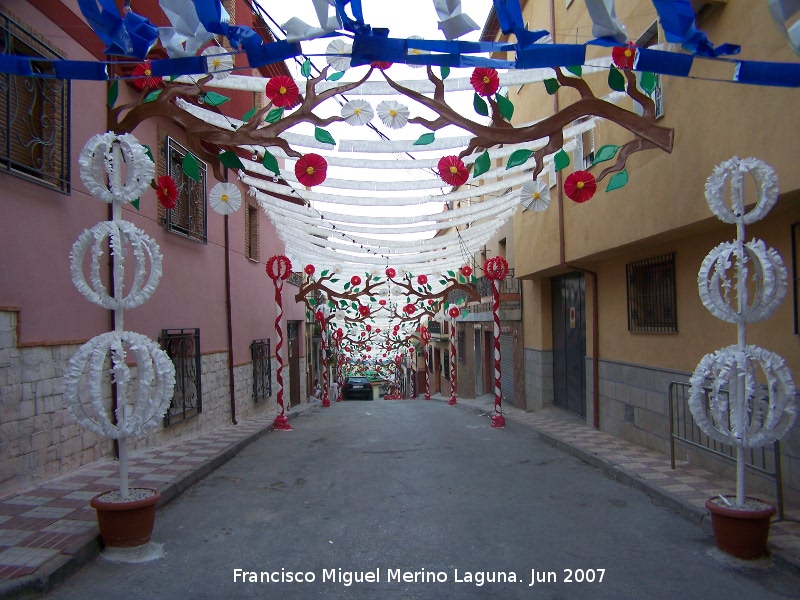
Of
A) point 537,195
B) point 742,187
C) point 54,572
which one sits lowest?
point 54,572

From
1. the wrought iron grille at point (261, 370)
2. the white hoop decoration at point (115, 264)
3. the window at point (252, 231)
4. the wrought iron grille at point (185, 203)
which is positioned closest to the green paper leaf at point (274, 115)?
the white hoop decoration at point (115, 264)

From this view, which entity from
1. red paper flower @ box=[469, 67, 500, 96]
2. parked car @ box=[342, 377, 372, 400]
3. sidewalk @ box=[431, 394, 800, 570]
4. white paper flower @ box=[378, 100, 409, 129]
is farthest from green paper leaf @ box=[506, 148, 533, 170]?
parked car @ box=[342, 377, 372, 400]

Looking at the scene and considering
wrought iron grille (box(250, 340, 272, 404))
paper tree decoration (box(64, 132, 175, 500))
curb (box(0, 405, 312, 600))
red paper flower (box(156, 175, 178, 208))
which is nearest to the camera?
curb (box(0, 405, 312, 600))

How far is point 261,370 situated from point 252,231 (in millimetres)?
3624

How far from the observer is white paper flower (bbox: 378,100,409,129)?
6.62 metres

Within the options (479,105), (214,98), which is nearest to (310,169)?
(214,98)

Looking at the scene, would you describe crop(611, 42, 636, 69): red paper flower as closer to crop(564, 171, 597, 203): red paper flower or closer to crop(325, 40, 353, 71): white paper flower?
crop(564, 171, 597, 203): red paper flower

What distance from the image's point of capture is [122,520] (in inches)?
187

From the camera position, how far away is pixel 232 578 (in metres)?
4.36

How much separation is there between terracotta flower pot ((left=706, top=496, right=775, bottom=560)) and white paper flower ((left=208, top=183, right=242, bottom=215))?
6500 mm

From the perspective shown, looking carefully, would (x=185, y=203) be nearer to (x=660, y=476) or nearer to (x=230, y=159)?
(x=230, y=159)

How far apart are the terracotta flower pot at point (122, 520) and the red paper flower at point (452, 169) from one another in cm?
451

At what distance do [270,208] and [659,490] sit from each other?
944 centimetres

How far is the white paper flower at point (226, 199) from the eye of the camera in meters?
8.19
